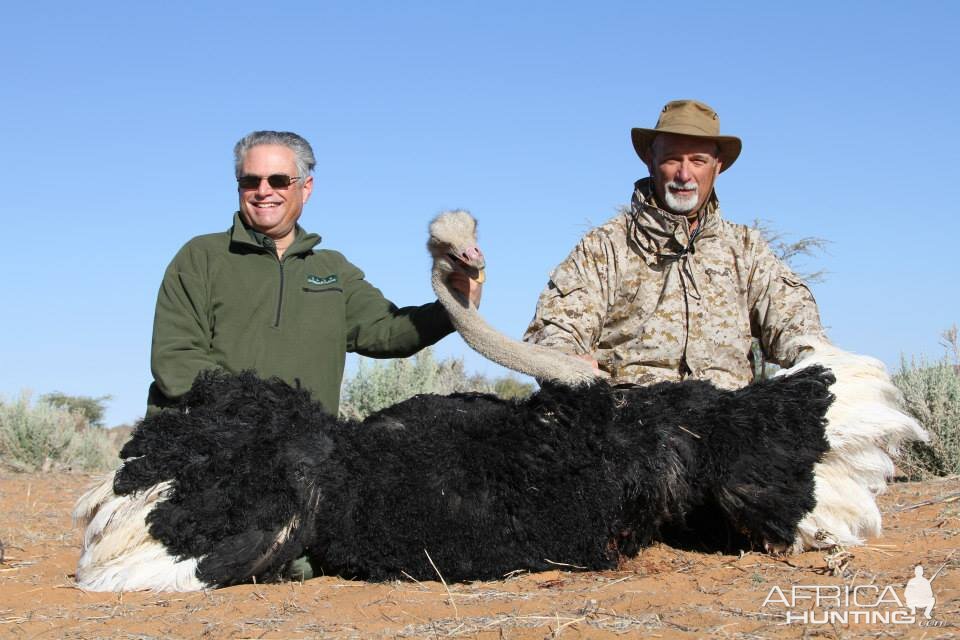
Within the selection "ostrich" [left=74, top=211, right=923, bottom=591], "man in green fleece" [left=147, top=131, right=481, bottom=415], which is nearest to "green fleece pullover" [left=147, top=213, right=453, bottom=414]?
"man in green fleece" [left=147, top=131, right=481, bottom=415]

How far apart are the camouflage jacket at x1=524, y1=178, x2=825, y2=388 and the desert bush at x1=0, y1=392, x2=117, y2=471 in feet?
22.9

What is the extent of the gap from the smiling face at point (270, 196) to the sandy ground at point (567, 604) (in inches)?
76.0

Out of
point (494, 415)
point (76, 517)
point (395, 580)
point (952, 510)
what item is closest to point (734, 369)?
point (952, 510)

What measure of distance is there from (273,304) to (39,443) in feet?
21.7

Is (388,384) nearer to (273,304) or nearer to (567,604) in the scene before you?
(273,304)

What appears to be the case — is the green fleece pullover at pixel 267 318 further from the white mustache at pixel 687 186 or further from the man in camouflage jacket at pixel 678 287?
the white mustache at pixel 687 186

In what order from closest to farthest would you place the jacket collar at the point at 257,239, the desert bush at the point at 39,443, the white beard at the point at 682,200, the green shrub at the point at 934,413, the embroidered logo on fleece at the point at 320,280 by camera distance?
the jacket collar at the point at 257,239 < the embroidered logo on fleece at the point at 320,280 < the white beard at the point at 682,200 < the green shrub at the point at 934,413 < the desert bush at the point at 39,443

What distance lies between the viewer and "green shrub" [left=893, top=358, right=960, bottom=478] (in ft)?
25.1

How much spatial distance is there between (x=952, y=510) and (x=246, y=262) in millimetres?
3679

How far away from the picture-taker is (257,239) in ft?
17.6

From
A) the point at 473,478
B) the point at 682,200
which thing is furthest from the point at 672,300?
the point at 473,478

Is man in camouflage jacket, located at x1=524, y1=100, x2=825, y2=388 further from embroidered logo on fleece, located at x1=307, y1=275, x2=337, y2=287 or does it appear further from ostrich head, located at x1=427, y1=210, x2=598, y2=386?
embroidered logo on fleece, located at x1=307, y1=275, x2=337, y2=287

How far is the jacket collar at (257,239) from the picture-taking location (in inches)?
208

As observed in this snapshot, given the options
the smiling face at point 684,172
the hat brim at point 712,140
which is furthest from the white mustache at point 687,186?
the hat brim at point 712,140
